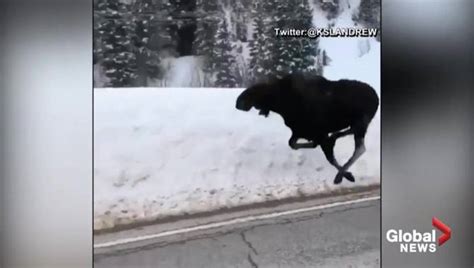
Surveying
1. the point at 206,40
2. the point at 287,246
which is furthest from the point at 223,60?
the point at 287,246

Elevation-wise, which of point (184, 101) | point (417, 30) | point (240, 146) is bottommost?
point (240, 146)

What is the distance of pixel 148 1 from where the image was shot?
3.39 meters

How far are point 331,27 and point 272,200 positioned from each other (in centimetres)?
105

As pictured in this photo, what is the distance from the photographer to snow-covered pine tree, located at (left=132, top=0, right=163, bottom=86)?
3385 millimetres

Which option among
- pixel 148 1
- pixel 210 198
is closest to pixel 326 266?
pixel 210 198

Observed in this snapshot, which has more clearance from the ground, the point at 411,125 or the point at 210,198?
the point at 411,125

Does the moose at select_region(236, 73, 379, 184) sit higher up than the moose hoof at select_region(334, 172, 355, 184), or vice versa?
the moose at select_region(236, 73, 379, 184)

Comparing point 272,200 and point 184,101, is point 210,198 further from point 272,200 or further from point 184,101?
point 184,101

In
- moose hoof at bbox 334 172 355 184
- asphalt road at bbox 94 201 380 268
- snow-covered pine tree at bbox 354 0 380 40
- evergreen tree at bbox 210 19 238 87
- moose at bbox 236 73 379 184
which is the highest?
snow-covered pine tree at bbox 354 0 380 40

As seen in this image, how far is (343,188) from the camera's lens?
346 cm

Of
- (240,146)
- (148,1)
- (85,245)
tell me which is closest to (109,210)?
(85,245)

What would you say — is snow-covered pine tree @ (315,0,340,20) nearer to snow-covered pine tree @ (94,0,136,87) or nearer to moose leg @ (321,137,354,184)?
moose leg @ (321,137,354,184)

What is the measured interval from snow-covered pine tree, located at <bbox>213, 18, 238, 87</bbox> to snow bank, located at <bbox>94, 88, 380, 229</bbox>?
0.06m

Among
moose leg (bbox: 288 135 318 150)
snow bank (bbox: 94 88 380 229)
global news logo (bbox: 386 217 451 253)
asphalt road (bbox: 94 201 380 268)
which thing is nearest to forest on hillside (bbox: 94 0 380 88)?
Answer: snow bank (bbox: 94 88 380 229)
